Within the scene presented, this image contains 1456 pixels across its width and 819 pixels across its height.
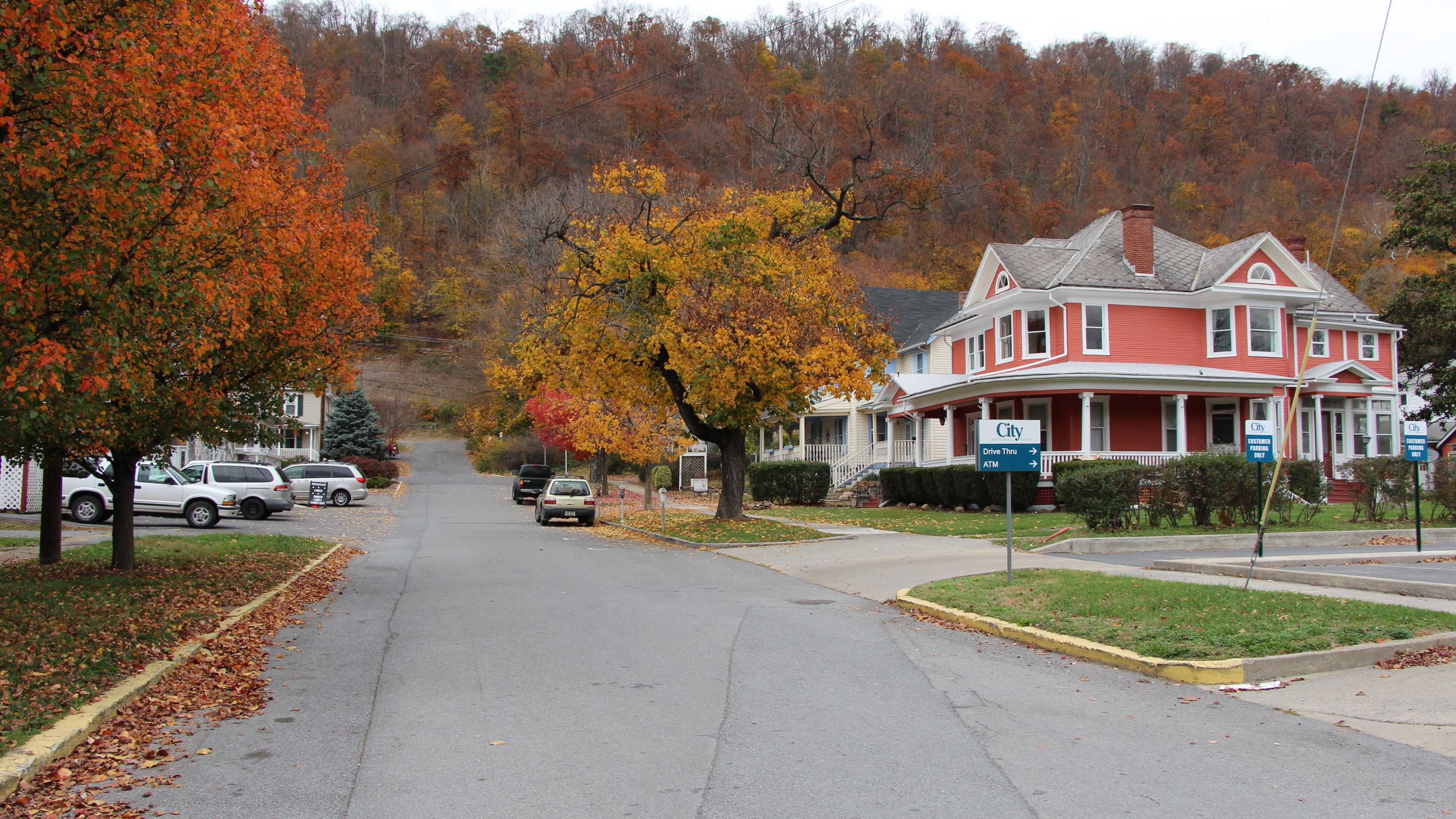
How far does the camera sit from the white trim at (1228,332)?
33.8m

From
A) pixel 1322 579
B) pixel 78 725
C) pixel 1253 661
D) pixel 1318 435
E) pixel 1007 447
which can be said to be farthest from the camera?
pixel 1318 435

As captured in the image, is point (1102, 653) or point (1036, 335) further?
point (1036, 335)

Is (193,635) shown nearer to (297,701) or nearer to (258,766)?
(297,701)

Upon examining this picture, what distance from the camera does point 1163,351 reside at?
3400 centimetres

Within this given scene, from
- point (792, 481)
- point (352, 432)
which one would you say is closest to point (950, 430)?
point (792, 481)

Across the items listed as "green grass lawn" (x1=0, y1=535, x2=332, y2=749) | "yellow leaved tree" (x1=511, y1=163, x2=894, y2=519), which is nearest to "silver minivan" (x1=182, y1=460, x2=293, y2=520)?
"yellow leaved tree" (x1=511, y1=163, x2=894, y2=519)

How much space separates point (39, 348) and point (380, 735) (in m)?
3.98

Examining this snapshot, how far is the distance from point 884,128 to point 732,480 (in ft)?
165

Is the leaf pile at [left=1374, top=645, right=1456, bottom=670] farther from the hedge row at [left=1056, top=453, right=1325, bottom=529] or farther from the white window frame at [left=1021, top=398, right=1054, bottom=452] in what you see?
the white window frame at [left=1021, top=398, right=1054, bottom=452]

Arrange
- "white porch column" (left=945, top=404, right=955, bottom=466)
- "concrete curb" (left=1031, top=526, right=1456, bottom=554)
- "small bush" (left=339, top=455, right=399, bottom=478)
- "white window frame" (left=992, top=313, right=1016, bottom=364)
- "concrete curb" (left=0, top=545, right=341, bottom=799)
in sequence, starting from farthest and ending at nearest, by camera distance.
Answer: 1. "small bush" (left=339, top=455, right=399, bottom=478)
2. "white porch column" (left=945, top=404, right=955, bottom=466)
3. "white window frame" (left=992, top=313, right=1016, bottom=364)
4. "concrete curb" (left=1031, top=526, right=1456, bottom=554)
5. "concrete curb" (left=0, top=545, right=341, bottom=799)

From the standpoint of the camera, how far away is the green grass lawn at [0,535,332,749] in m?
7.27

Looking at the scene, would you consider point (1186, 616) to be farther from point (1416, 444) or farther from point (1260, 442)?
point (1416, 444)

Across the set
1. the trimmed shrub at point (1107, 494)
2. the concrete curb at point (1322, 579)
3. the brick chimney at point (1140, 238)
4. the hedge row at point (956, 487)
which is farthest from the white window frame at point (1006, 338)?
the concrete curb at point (1322, 579)

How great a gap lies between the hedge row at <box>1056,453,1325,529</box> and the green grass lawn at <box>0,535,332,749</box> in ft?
48.5
